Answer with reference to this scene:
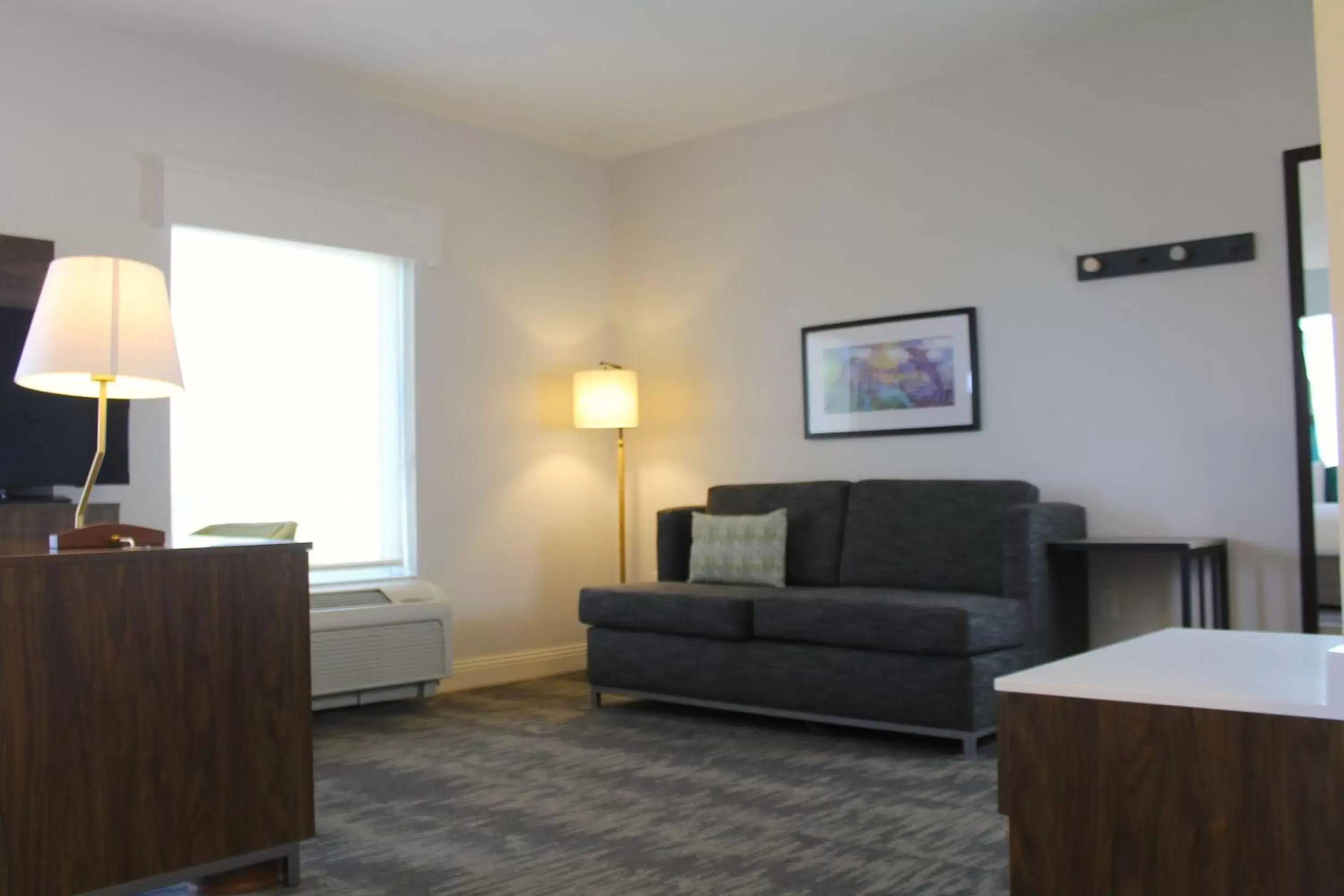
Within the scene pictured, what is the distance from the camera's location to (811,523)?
5176 mm

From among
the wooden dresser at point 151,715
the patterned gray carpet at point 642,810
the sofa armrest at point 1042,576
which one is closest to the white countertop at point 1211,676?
the patterned gray carpet at point 642,810

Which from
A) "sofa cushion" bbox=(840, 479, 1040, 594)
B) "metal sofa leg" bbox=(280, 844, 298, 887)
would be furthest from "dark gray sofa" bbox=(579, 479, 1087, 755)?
"metal sofa leg" bbox=(280, 844, 298, 887)

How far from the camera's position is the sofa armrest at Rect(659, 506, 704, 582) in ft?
17.9

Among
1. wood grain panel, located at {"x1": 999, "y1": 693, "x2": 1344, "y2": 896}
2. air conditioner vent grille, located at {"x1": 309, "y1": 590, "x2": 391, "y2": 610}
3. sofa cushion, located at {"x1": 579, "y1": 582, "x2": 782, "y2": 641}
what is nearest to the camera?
wood grain panel, located at {"x1": 999, "y1": 693, "x2": 1344, "y2": 896}

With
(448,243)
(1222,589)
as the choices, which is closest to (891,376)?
(1222,589)

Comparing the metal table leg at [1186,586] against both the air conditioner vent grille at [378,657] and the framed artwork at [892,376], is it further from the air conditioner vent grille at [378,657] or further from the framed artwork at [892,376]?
the air conditioner vent grille at [378,657]

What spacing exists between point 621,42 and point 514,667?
298 centimetres

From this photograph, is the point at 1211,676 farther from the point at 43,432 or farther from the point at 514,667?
the point at 514,667

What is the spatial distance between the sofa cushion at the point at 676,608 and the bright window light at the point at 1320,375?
6.65ft

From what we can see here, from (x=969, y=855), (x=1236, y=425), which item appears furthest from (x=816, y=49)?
(x=969, y=855)

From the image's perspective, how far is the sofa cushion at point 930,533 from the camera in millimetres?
4613

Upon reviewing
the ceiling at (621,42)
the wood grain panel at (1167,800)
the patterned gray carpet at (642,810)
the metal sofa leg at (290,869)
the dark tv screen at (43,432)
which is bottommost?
the patterned gray carpet at (642,810)

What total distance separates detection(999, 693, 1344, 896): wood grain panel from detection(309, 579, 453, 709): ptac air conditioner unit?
375 centimetres

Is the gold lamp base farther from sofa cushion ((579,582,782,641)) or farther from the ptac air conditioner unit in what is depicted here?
sofa cushion ((579,582,782,641))
